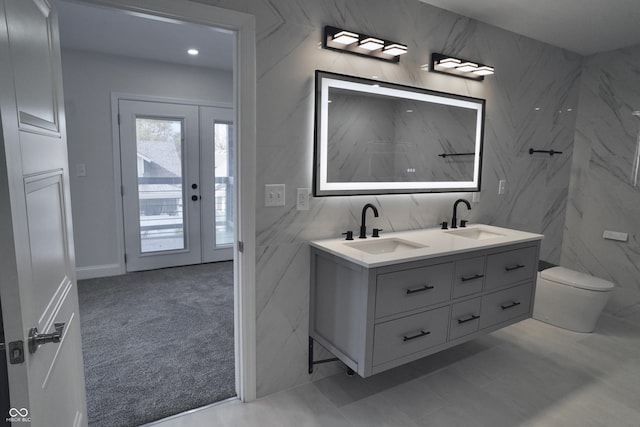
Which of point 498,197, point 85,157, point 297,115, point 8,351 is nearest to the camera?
point 8,351

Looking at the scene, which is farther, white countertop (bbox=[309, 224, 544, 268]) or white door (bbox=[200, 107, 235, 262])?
white door (bbox=[200, 107, 235, 262])

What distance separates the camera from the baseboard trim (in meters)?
3.98

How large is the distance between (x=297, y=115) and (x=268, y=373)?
4.90ft

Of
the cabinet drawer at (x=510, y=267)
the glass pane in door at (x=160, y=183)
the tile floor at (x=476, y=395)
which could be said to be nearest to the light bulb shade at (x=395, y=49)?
the cabinet drawer at (x=510, y=267)

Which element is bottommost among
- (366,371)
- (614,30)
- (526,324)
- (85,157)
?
(526,324)

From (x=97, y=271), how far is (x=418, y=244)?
3.65 m

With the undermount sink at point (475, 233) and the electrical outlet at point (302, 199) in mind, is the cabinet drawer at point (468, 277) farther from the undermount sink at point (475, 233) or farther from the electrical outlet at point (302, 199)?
the electrical outlet at point (302, 199)

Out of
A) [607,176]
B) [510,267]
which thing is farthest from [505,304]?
[607,176]

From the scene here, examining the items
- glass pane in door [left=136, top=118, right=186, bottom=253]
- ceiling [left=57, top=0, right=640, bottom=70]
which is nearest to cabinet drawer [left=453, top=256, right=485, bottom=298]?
ceiling [left=57, top=0, right=640, bottom=70]

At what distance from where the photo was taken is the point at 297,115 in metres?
2.03

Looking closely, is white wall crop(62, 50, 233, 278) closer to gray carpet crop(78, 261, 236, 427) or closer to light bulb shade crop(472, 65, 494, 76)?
gray carpet crop(78, 261, 236, 427)

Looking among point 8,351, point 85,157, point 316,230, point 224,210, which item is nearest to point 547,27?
point 316,230

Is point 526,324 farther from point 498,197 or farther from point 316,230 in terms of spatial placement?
point 316,230

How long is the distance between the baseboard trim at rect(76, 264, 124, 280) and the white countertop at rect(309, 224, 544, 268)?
122 inches
